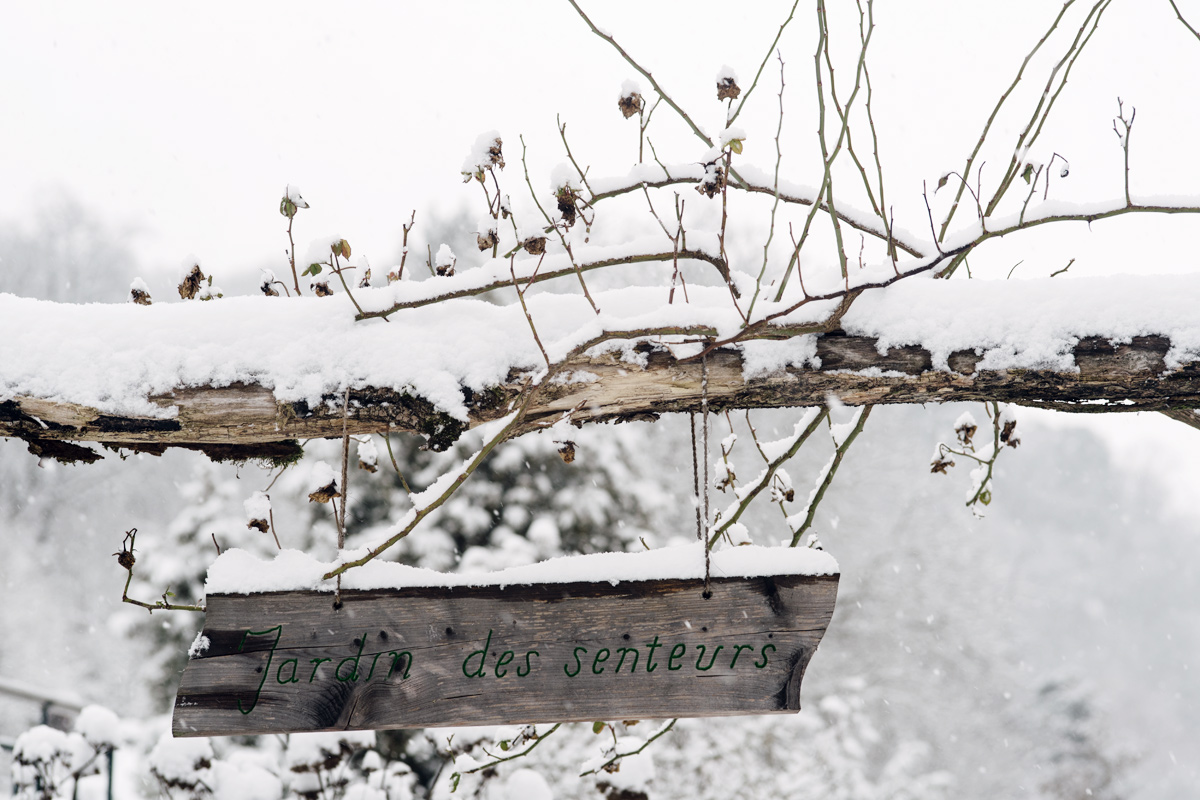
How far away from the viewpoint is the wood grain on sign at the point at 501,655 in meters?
1.14

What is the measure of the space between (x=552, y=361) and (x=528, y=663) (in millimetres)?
522

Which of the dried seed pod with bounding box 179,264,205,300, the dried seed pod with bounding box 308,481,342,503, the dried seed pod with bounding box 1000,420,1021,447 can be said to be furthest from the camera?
the dried seed pod with bounding box 1000,420,1021,447

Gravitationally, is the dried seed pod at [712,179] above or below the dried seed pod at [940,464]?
above

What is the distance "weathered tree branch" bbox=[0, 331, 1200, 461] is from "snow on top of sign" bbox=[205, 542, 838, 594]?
0.25 metres

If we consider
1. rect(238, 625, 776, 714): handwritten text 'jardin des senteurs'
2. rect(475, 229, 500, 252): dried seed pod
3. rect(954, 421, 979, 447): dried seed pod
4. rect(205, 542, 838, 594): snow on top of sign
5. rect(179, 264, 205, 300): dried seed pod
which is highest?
rect(475, 229, 500, 252): dried seed pod

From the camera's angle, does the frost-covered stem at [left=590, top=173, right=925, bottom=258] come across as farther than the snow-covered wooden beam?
Yes

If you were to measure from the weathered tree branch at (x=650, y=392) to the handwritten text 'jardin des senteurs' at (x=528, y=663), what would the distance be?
0.39 meters

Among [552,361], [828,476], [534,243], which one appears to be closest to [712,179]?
→ [534,243]

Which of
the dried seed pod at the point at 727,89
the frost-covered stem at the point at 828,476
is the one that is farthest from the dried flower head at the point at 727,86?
the frost-covered stem at the point at 828,476

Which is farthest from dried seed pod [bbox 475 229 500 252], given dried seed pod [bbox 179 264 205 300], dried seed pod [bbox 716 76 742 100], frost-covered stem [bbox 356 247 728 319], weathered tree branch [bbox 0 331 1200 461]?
dried seed pod [bbox 179 264 205 300]

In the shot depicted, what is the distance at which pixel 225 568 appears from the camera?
1.21m

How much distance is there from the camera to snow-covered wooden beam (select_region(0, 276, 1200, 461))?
1.24 meters

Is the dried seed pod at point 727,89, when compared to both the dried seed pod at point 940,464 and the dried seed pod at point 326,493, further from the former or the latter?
the dried seed pod at point 940,464

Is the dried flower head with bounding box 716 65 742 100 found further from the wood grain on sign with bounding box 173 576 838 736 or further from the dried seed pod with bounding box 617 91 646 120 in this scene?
the wood grain on sign with bounding box 173 576 838 736
